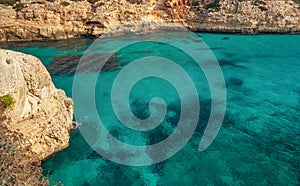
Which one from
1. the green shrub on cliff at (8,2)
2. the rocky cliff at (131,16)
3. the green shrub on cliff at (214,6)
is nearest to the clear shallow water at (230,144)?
the rocky cliff at (131,16)

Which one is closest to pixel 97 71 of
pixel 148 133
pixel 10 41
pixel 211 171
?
pixel 148 133

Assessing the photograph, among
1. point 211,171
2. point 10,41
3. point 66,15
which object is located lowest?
point 211,171

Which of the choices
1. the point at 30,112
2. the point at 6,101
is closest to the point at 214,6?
the point at 30,112

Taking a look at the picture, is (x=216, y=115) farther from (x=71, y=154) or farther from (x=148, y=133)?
(x=71, y=154)

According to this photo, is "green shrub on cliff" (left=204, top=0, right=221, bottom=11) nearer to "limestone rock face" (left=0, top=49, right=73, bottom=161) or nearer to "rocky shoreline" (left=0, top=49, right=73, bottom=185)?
"rocky shoreline" (left=0, top=49, right=73, bottom=185)

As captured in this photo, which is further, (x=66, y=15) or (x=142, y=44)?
(x=66, y=15)

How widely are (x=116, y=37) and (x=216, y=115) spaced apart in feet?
118

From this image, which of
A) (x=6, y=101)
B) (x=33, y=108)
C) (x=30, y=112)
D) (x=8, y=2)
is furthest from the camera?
(x=8, y=2)

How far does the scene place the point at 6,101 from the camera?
12.3 meters

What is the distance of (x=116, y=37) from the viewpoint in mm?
52281

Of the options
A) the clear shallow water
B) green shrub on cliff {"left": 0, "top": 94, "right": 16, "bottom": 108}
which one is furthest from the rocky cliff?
green shrub on cliff {"left": 0, "top": 94, "right": 16, "bottom": 108}

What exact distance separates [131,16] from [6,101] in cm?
4844

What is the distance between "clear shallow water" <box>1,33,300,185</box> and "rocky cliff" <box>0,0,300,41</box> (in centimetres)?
2177

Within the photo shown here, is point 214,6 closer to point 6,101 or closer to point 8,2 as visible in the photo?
point 8,2
